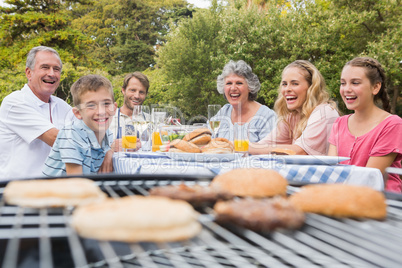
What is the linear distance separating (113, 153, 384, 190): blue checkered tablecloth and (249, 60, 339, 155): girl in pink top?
954 millimetres

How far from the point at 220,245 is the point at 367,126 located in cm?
300

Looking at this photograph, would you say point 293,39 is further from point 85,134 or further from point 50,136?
point 85,134

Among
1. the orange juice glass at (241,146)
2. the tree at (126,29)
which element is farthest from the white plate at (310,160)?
the tree at (126,29)

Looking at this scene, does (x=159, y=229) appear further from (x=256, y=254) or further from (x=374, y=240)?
(x=374, y=240)

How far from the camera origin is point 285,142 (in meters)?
4.29

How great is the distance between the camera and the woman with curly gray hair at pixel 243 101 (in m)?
5.05

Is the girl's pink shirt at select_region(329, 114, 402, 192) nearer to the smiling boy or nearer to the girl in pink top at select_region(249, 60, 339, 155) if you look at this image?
the girl in pink top at select_region(249, 60, 339, 155)

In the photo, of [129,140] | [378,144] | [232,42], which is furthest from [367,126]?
[232,42]

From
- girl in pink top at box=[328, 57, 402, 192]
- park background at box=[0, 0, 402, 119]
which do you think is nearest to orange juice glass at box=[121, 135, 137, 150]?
girl in pink top at box=[328, 57, 402, 192]

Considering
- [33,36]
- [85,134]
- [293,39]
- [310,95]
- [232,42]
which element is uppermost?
[33,36]

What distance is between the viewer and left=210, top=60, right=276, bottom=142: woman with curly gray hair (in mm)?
5050

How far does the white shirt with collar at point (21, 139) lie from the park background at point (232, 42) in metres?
14.5

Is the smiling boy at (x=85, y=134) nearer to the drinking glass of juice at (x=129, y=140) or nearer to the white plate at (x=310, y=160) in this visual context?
the drinking glass of juice at (x=129, y=140)

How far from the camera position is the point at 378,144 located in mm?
3145
